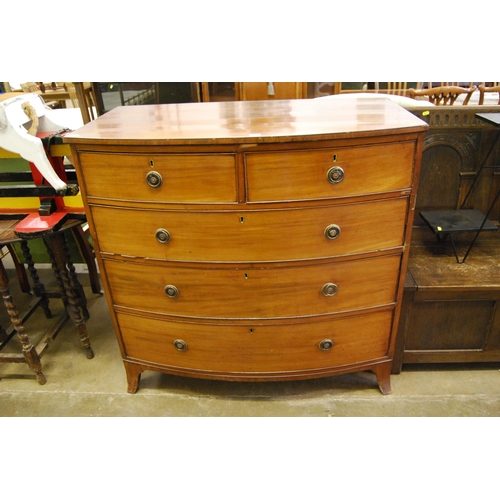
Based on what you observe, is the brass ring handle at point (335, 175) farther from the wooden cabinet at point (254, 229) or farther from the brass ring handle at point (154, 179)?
the brass ring handle at point (154, 179)

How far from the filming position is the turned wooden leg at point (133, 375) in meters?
1.95

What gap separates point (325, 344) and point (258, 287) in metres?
0.41

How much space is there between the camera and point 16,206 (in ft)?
6.39

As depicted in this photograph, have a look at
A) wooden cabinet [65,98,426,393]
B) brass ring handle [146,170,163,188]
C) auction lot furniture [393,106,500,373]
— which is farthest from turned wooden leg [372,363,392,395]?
brass ring handle [146,170,163,188]

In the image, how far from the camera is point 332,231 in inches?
58.4

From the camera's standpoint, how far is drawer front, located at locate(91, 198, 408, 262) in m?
1.46

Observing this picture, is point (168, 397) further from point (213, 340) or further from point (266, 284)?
point (266, 284)

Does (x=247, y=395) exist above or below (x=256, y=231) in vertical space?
below

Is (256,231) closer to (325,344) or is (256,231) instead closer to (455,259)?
(325,344)

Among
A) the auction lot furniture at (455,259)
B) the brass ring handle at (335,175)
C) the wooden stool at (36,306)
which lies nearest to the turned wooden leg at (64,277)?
the wooden stool at (36,306)

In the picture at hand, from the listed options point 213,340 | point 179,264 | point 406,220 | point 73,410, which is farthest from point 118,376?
point 406,220

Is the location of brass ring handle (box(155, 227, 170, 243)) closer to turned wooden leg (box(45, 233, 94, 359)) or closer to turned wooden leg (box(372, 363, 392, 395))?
turned wooden leg (box(45, 233, 94, 359))

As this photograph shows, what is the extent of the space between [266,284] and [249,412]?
70 centimetres

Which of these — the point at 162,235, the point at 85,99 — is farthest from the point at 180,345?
the point at 85,99
